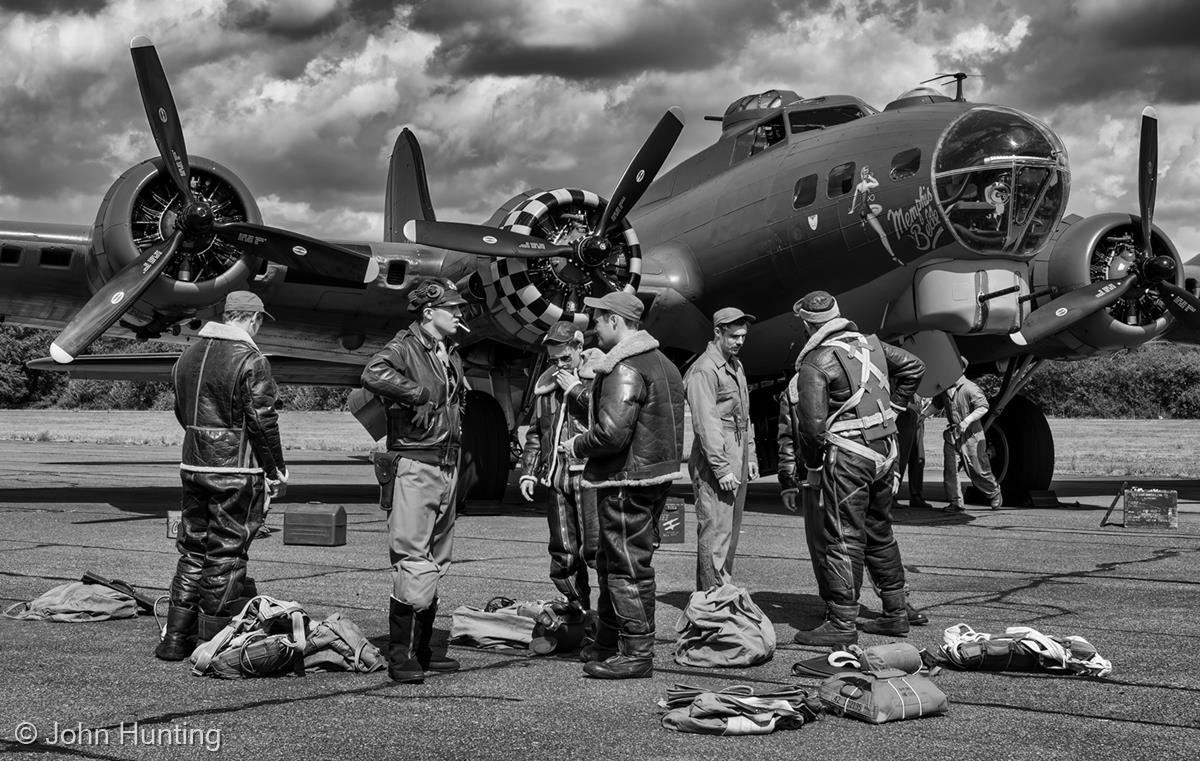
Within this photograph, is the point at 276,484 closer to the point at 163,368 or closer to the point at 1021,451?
the point at 1021,451

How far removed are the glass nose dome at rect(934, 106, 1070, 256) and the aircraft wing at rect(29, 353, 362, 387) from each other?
44.9 feet

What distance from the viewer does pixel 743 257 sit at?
Result: 47.8 feet

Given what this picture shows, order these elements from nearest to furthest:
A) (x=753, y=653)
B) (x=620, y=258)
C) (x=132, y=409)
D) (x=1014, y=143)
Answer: (x=753, y=653) → (x=1014, y=143) → (x=620, y=258) → (x=132, y=409)

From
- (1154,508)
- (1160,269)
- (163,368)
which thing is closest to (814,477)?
(1154,508)

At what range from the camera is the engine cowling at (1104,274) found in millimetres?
15680

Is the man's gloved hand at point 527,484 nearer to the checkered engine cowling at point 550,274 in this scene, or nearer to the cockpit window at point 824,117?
the checkered engine cowling at point 550,274

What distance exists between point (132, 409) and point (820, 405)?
244 ft

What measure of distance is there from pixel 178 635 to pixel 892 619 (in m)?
3.91

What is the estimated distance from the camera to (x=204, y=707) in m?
5.13

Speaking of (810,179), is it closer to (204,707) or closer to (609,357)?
(609,357)

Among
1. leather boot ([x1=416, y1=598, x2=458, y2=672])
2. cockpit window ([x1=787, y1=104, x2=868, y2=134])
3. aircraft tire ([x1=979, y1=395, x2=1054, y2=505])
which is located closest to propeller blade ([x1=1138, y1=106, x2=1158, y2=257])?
aircraft tire ([x1=979, y1=395, x2=1054, y2=505])

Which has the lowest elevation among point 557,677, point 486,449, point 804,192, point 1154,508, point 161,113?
point 557,677

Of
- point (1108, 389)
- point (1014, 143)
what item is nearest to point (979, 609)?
point (1014, 143)

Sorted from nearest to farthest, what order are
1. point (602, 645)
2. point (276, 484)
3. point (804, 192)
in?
point (602, 645) → point (276, 484) → point (804, 192)
